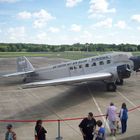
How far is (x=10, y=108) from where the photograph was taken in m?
17.1

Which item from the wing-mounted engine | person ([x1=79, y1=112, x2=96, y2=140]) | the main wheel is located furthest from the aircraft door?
person ([x1=79, y1=112, x2=96, y2=140])

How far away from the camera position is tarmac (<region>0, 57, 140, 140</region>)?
1232 cm

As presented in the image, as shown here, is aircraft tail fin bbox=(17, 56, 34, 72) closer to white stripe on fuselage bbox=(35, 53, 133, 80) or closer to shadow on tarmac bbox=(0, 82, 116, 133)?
white stripe on fuselage bbox=(35, 53, 133, 80)

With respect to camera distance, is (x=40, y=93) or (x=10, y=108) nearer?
(x=10, y=108)

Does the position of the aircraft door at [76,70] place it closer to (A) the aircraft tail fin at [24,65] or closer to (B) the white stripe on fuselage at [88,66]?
(B) the white stripe on fuselage at [88,66]

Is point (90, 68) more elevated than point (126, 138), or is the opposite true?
point (90, 68)

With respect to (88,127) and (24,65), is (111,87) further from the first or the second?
(88,127)

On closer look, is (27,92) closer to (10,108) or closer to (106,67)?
(10,108)

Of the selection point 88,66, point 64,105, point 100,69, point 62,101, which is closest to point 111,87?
point 100,69

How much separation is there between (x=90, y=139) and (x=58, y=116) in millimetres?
5845

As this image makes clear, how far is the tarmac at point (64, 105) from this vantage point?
12.3 metres

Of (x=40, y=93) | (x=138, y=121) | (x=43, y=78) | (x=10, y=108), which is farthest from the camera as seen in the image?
(x=43, y=78)

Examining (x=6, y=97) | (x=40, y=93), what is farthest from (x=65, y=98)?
(x=6, y=97)

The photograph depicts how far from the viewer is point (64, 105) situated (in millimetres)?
17375
